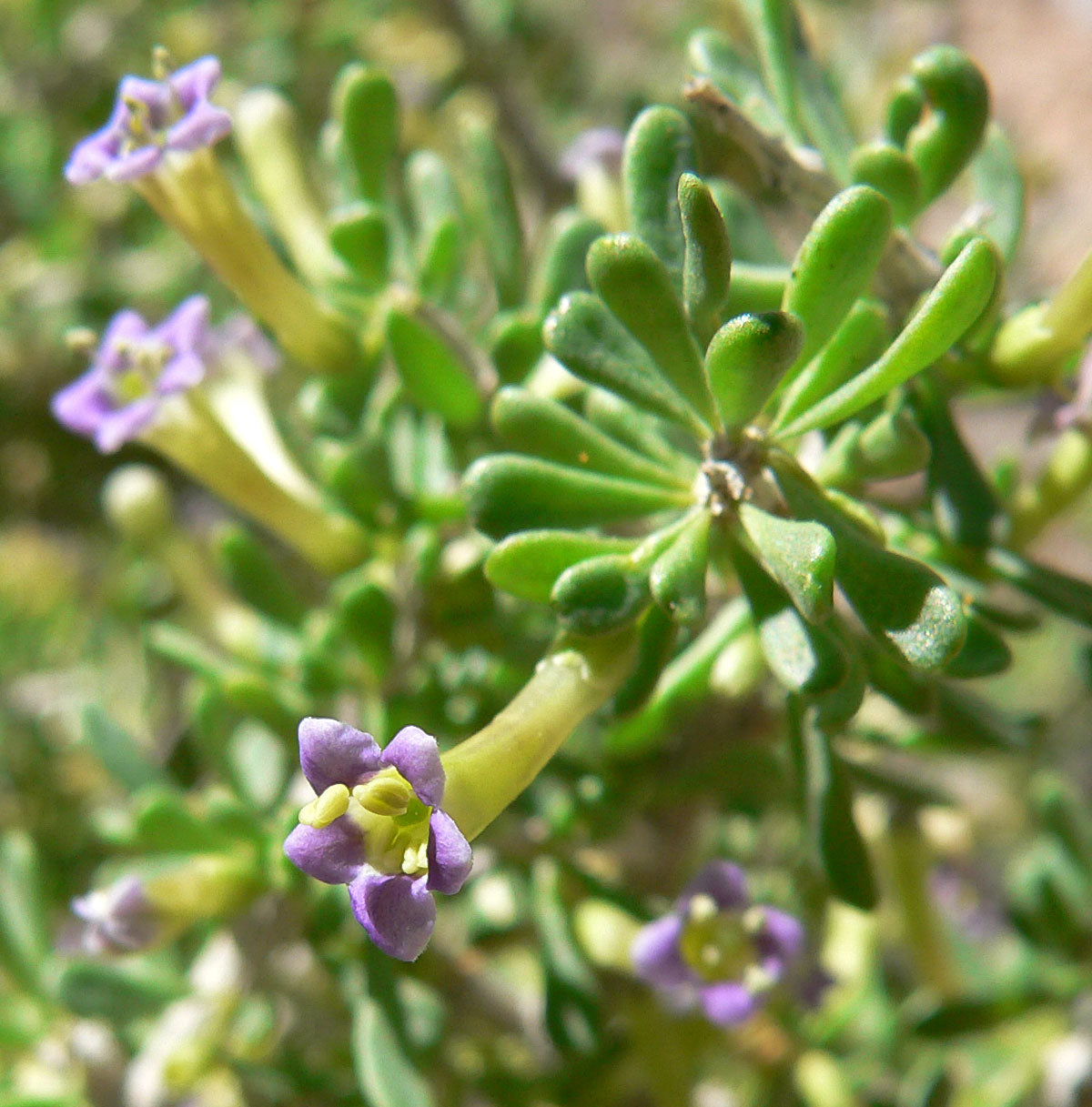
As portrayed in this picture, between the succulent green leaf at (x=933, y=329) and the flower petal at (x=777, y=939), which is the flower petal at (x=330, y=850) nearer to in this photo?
the succulent green leaf at (x=933, y=329)

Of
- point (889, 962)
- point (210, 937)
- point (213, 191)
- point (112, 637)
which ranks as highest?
point (213, 191)

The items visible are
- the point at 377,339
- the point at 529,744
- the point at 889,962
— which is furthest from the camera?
the point at 889,962

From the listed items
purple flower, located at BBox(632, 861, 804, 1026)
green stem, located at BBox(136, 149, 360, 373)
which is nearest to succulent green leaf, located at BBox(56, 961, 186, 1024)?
purple flower, located at BBox(632, 861, 804, 1026)

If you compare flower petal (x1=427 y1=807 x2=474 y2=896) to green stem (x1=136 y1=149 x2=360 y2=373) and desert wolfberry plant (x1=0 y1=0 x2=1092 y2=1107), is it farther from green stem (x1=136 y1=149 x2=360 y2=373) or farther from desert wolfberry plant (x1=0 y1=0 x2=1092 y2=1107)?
green stem (x1=136 y1=149 x2=360 y2=373)

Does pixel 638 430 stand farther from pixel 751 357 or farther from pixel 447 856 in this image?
pixel 447 856

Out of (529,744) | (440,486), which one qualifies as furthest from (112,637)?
(529,744)

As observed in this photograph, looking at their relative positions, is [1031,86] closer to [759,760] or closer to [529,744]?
[759,760]

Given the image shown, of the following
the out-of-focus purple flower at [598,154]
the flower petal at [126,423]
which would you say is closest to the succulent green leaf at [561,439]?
the flower petal at [126,423]

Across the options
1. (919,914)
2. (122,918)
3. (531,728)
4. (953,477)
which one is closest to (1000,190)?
(953,477)
